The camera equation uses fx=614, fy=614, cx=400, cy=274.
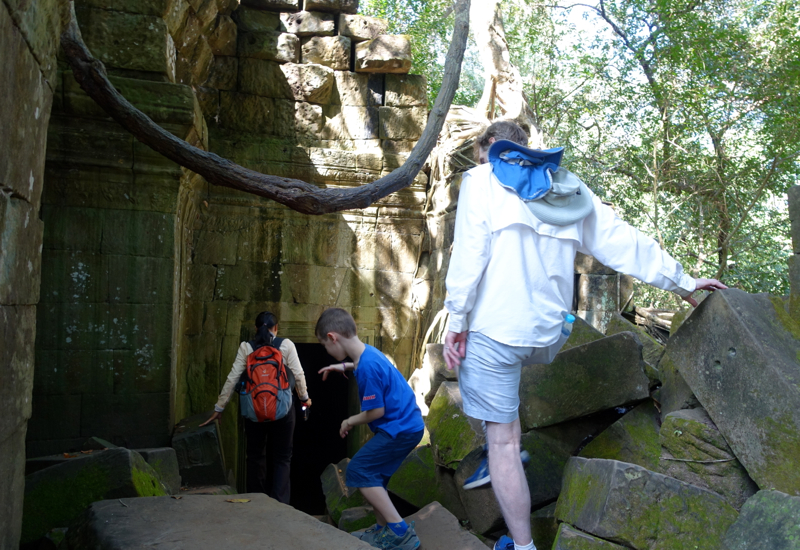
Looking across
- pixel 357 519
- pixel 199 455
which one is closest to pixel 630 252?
pixel 357 519

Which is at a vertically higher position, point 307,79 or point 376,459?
point 307,79

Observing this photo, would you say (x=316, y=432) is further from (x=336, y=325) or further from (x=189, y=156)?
(x=336, y=325)

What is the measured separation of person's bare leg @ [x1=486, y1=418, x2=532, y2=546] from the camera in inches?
94.0

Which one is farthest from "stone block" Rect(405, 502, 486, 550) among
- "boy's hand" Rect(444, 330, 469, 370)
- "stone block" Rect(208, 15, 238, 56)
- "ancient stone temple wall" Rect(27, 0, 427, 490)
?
"stone block" Rect(208, 15, 238, 56)

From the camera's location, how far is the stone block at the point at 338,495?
4.20 metres

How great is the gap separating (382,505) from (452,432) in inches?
32.8

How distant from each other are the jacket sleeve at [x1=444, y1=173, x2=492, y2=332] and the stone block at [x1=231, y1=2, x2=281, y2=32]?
5.88 metres

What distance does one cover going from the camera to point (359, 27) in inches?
303

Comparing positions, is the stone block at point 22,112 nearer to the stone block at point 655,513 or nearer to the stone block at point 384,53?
the stone block at point 655,513

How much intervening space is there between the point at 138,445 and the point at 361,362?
2.47 metres

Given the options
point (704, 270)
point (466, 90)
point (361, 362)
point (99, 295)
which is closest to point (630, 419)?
point (361, 362)

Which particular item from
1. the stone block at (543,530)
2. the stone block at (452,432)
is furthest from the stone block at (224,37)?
the stone block at (543,530)

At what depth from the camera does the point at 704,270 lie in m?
→ 10.2

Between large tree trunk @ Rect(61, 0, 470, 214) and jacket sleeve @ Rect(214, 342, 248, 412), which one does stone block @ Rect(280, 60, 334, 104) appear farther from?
jacket sleeve @ Rect(214, 342, 248, 412)
